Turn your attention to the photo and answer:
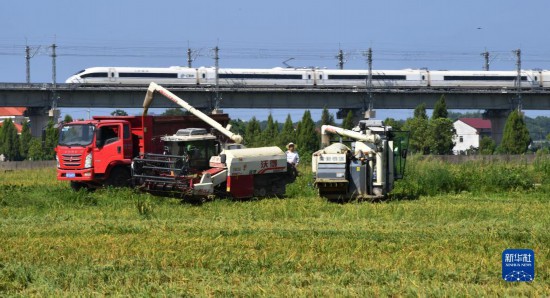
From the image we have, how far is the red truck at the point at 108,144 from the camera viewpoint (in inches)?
1168

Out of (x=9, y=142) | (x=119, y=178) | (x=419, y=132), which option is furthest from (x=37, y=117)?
(x=119, y=178)

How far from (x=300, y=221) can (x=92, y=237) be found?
4.89 meters

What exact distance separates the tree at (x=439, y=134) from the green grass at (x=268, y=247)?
65.6 m

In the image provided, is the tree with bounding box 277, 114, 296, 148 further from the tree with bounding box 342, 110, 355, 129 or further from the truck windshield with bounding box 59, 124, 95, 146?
the truck windshield with bounding box 59, 124, 95, 146

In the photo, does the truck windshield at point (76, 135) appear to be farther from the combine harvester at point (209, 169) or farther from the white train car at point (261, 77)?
the white train car at point (261, 77)

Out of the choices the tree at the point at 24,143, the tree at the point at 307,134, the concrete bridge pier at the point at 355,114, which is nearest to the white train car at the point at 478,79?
the concrete bridge pier at the point at 355,114

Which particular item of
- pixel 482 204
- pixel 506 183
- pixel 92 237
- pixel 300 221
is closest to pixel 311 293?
pixel 92 237

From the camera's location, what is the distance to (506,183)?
30.3 meters

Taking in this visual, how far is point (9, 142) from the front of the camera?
104 metres

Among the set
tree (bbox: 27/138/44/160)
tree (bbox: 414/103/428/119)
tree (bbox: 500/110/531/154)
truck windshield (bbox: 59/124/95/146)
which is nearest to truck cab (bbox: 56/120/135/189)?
truck windshield (bbox: 59/124/95/146)

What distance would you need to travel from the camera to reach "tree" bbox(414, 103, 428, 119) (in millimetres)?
93562

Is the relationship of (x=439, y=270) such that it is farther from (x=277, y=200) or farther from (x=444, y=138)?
(x=444, y=138)

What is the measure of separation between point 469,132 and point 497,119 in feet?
249

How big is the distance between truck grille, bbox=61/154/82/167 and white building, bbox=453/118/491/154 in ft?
442
